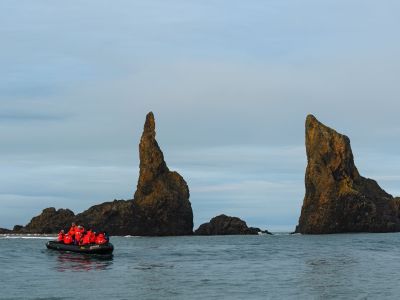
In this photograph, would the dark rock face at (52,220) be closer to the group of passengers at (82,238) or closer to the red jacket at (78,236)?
the group of passengers at (82,238)

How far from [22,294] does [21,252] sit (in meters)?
51.4

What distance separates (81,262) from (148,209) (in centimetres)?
9484

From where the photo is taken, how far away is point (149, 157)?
582 ft

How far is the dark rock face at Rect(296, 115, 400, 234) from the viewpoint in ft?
553

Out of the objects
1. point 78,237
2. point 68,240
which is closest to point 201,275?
point 78,237

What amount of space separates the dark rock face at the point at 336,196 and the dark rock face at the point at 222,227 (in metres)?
14.3

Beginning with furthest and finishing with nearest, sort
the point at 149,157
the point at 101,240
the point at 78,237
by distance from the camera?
the point at 149,157 < the point at 78,237 < the point at 101,240

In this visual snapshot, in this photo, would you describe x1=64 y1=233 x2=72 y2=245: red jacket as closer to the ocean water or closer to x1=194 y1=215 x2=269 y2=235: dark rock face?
the ocean water

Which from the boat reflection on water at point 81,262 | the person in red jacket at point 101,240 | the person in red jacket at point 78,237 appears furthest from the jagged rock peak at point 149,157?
the person in red jacket at point 101,240

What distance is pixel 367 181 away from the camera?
188000 mm

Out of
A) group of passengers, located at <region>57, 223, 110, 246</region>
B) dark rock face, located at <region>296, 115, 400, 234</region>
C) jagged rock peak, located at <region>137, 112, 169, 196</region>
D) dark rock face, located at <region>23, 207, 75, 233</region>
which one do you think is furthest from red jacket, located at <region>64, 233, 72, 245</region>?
dark rock face, located at <region>23, 207, 75, 233</region>

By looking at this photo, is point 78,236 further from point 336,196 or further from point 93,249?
point 336,196

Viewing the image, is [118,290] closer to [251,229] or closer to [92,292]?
[92,292]

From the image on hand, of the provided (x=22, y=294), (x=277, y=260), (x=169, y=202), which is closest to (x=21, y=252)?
(x=277, y=260)
